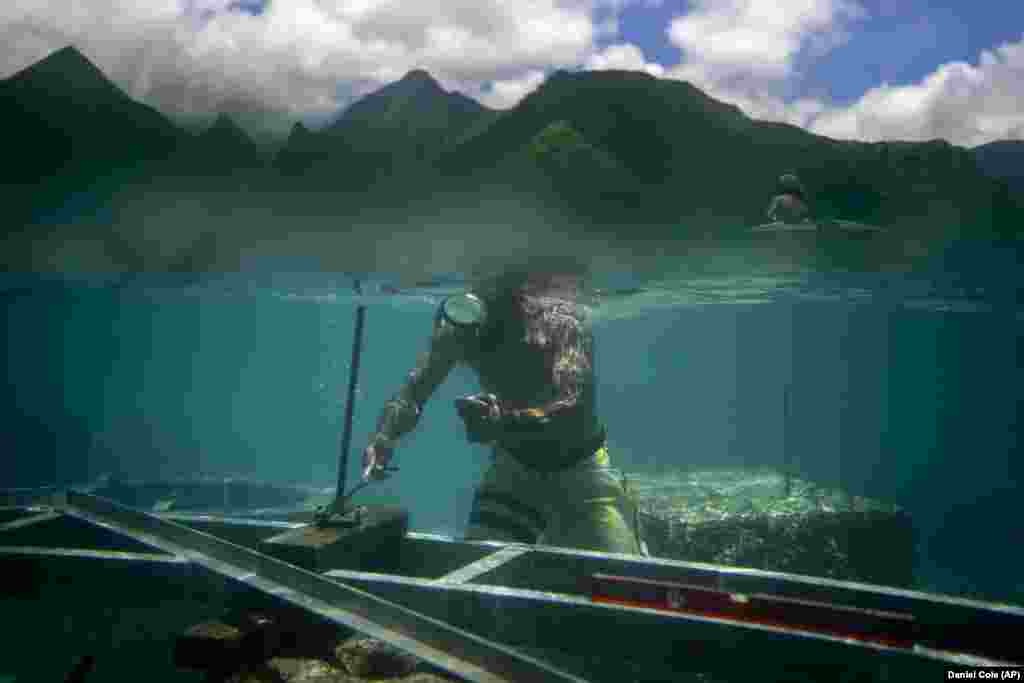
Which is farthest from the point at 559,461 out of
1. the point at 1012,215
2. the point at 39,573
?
the point at 1012,215

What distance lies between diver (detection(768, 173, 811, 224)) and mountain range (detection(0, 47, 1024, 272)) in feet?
0.99

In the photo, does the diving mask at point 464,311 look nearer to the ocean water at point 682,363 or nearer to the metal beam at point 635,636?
the metal beam at point 635,636

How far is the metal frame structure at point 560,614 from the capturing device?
2.17m

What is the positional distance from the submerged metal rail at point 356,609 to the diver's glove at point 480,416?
1.83 m

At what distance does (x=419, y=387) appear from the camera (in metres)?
5.55

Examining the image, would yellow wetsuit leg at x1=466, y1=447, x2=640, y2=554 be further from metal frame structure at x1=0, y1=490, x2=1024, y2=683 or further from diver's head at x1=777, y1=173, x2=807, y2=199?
diver's head at x1=777, y1=173, x2=807, y2=199

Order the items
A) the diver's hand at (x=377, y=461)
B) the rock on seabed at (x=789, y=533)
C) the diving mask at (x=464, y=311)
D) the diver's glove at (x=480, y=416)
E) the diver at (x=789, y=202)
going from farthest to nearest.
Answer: the rock on seabed at (x=789, y=533) → the diver at (x=789, y=202) → the diving mask at (x=464, y=311) → the diver's glove at (x=480, y=416) → the diver's hand at (x=377, y=461)

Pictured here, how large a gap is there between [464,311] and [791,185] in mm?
8971

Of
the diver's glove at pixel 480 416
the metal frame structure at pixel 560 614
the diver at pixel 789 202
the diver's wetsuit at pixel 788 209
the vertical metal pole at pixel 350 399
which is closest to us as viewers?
the metal frame structure at pixel 560 614

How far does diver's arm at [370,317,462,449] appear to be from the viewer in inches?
190

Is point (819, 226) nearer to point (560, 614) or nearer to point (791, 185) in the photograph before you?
point (791, 185)

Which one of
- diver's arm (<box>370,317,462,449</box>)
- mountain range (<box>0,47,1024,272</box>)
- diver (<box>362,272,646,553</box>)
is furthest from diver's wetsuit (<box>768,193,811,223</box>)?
diver's arm (<box>370,317,462,449</box>)

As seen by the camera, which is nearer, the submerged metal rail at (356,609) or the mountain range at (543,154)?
the submerged metal rail at (356,609)

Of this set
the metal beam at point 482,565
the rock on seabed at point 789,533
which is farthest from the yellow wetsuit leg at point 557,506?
the rock on seabed at point 789,533
